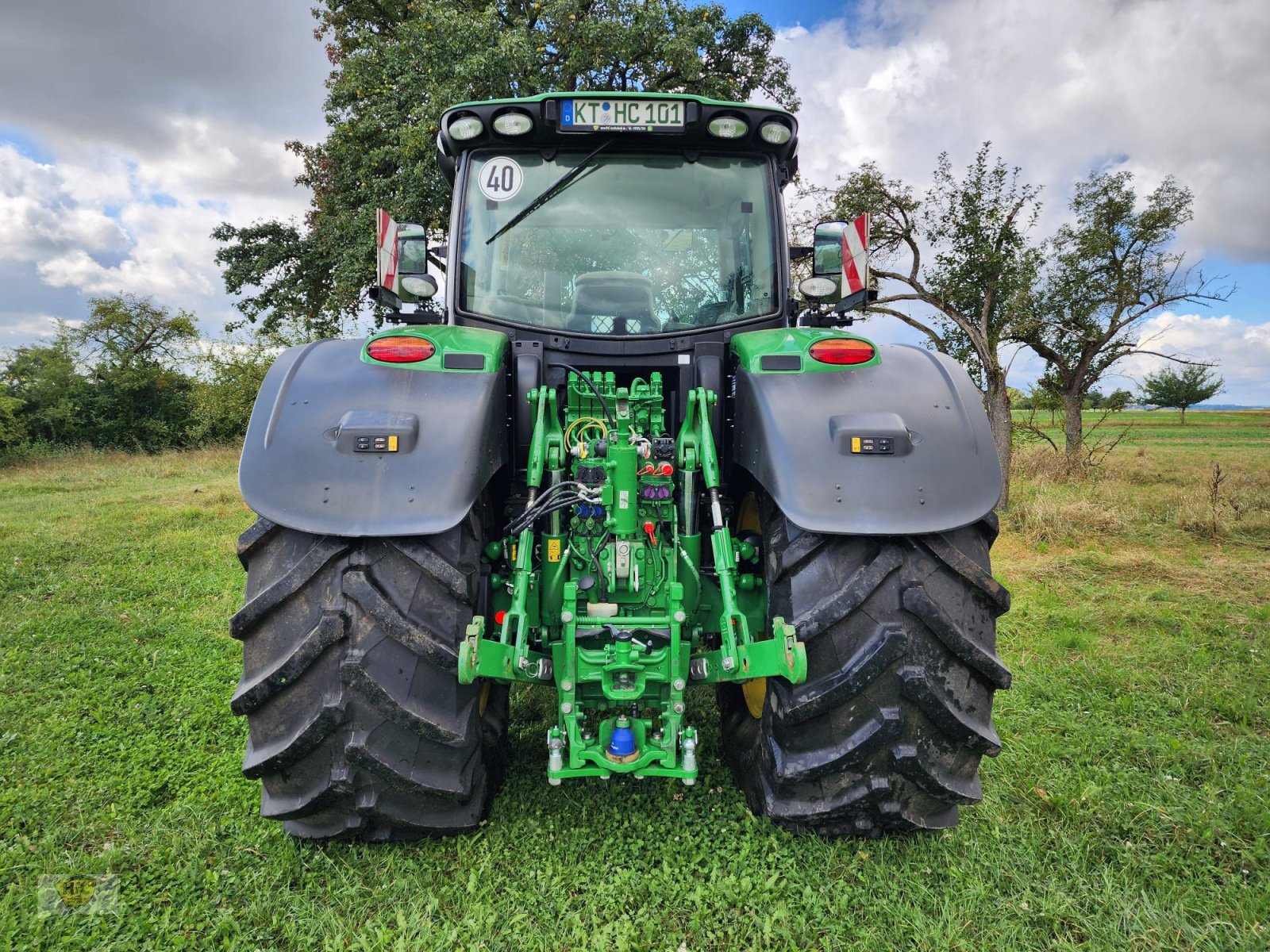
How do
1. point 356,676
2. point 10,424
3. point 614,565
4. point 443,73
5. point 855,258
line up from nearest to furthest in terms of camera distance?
point 356,676 < point 614,565 < point 855,258 < point 443,73 < point 10,424

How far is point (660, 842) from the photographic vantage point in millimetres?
2408

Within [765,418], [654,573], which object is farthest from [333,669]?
[765,418]

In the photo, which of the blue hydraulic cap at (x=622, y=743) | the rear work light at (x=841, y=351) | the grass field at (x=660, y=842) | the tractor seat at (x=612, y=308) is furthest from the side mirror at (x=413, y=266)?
the blue hydraulic cap at (x=622, y=743)

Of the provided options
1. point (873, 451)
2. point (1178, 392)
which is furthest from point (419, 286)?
point (1178, 392)

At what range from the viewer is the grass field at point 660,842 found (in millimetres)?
2057

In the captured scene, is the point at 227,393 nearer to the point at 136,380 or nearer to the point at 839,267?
the point at 136,380

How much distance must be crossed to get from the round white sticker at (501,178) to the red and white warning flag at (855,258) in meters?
1.40

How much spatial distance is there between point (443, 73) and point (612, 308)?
11.4m

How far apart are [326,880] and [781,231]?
2873 millimetres

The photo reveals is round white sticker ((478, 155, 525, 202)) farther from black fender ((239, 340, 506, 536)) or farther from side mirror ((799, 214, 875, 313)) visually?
side mirror ((799, 214, 875, 313))

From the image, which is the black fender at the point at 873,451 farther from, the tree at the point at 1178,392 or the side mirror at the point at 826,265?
the tree at the point at 1178,392

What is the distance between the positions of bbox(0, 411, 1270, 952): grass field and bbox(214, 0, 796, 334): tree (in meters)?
9.29

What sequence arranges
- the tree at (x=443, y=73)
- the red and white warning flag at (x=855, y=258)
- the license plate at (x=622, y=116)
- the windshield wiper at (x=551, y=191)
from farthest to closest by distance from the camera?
the tree at (x=443, y=73), the red and white warning flag at (x=855, y=258), the windshield wiper at (x=551, y=191), the license plate at (x=622, y=116)

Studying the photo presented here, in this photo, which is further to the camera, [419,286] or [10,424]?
[10,424]
